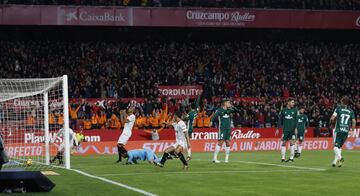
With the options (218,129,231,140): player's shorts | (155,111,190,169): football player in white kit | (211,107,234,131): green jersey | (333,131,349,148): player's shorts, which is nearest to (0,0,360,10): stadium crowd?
(211,107,234,131): green jersey

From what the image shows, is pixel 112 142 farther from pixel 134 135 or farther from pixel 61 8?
pixel 61 8

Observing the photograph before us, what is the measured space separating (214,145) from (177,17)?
11796mm

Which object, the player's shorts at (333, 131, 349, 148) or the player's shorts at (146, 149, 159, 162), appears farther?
the player's shorts at (146, 149, 159, 162)

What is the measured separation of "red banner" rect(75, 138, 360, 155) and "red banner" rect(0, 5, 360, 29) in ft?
35.9

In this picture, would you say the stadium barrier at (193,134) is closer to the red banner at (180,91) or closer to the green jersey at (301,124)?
the red banner at (180,91)

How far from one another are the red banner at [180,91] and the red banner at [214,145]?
20.3ft

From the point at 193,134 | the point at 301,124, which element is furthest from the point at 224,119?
the point at 193,134

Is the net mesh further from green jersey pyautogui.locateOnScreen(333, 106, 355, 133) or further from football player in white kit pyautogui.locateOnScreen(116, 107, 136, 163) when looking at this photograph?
green jersey pyautogui.locateOnScreen(333, 106, 355, 133)

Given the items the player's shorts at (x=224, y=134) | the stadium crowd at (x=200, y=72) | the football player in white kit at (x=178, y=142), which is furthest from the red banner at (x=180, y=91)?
the football player in white kit at (x=178, y=142)

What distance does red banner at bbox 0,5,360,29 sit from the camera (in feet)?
148

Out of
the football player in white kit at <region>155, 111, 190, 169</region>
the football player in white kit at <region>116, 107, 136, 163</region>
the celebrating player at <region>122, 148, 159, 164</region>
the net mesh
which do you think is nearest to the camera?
the football player in white kit at <region>155, 111, 190, 169</region>

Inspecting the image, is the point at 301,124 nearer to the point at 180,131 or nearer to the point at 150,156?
the point at 150,156

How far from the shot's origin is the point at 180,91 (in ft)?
148

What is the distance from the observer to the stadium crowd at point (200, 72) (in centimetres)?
4291
